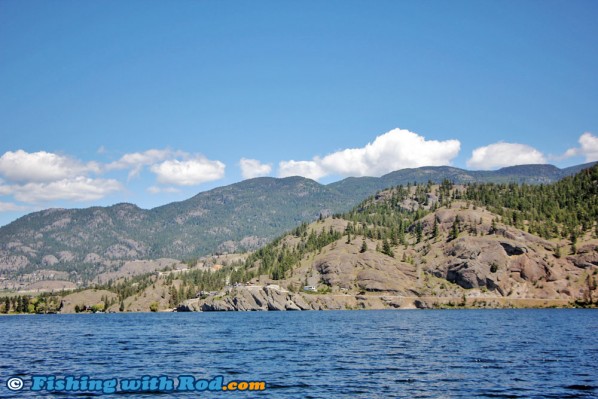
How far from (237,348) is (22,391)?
39.7 meters

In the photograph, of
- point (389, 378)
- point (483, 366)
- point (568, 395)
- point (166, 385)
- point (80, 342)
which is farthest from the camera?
point (80, 342)

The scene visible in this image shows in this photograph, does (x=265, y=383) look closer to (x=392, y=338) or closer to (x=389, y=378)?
(x=389, y=378)

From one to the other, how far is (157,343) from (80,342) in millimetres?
17371

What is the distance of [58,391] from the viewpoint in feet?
162

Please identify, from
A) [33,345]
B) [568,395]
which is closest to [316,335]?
[33,345]

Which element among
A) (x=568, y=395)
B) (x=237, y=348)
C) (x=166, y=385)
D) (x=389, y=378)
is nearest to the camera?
(x=568, y=395)

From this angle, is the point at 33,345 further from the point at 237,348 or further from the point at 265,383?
the point at 265,383

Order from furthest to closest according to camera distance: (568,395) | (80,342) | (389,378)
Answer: (80,342), (389,378), (568,395)

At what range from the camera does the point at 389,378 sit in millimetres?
55812

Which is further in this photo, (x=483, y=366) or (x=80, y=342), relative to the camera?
(x=80, y=342)

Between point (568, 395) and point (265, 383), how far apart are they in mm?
28515

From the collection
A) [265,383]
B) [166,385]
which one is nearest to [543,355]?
[265,383]

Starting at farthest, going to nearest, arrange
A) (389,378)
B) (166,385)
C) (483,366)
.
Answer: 1. (483,366)
2. (389,378)
3. (166,385)

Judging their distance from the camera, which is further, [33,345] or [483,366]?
[33,345]
